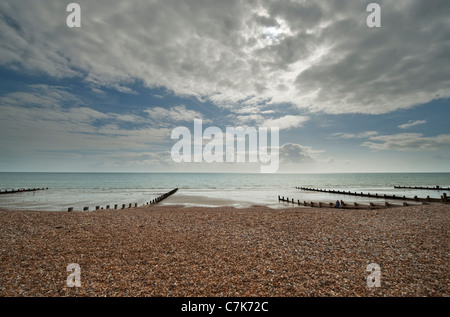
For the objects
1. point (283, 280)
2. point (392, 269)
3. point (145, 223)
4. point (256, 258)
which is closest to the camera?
point (283, 280)

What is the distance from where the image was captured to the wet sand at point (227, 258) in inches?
280

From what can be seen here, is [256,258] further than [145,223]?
No

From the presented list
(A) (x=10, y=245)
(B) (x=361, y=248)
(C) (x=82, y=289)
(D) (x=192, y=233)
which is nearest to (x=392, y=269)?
(B) (x=361, y=248)

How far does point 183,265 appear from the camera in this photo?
8.88 meters

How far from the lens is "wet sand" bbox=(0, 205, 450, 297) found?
7.10 metres

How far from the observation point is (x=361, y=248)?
1065 cm

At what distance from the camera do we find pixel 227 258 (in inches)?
376

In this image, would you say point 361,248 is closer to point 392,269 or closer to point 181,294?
point 392,269

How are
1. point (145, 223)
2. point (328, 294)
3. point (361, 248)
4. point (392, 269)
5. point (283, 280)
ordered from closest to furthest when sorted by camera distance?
point (328, 294)
point (283, 280)
point (392, 269)
point (361, 248)
point (145, 223)

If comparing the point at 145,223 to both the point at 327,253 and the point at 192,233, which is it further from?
the point at 327,253
